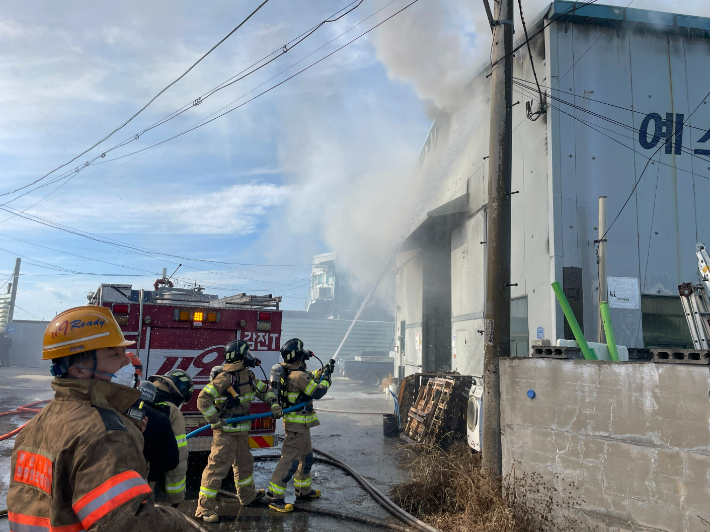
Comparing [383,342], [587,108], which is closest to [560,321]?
[587,108]

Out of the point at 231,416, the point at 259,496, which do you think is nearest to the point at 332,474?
Answer: the point at 259,496

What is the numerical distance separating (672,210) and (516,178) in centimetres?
275

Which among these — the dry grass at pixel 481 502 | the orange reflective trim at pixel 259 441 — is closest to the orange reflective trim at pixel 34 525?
the dry grass at pixel 481 502

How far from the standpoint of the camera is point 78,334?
6.27 feet

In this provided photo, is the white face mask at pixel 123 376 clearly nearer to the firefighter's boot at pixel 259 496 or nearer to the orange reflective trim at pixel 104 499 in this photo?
the orange reflective trim at pixel 104 499

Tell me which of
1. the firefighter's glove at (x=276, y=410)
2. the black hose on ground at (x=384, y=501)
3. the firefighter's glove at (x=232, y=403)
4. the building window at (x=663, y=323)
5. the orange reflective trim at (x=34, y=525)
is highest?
the building window at (x=663, y=323)

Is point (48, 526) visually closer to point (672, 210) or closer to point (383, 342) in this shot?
point (672, 210)

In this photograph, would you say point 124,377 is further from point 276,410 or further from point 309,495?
point 309,495

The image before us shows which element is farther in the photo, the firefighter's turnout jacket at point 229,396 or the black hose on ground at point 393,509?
the firefighter's turnout jacket at point 229,396

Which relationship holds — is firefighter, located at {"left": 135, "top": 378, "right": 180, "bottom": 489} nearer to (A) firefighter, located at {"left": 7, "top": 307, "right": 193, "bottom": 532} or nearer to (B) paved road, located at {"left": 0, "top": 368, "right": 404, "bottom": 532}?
(A) firefighter, located at {"left": 7, "top": 307, "right": 193, "bottom": 532}

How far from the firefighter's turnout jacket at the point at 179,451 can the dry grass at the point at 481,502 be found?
2.38 meters

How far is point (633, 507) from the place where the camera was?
3832mm

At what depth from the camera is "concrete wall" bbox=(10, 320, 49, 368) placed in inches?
1396

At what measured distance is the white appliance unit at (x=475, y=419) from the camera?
7133 mm
